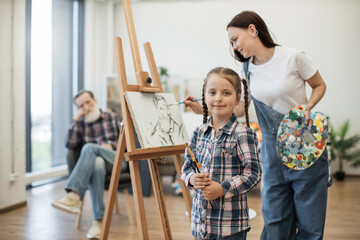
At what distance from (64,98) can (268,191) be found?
3.97 meters

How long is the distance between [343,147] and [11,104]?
4308 mm

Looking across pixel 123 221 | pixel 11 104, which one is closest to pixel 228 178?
pixel 123 221

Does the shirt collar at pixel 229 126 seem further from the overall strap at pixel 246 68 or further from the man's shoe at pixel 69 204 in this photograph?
the man's shoe at pixel 69 204

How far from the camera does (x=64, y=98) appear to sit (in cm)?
503

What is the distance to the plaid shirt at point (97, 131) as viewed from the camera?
3068mm

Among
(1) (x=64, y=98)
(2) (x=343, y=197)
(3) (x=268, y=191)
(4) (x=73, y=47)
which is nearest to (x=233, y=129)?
(3) (x=268, y=191)

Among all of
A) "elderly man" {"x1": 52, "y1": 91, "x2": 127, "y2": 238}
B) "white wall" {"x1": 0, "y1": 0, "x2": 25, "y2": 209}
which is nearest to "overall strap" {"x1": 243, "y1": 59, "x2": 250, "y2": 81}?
"elderly man" {"x1": 52, "y1": 91, "x2": 127, "y2": 238}

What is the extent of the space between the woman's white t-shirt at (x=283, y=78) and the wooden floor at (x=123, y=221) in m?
1.29

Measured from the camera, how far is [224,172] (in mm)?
1356

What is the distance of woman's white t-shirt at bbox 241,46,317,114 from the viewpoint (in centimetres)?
156

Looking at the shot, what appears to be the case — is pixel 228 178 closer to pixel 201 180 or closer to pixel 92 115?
pixel 201 180

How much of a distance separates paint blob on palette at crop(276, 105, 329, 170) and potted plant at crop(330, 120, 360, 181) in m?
3.88

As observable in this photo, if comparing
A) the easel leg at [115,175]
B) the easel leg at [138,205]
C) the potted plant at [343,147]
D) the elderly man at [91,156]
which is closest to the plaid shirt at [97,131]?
the elderly man at [91,156]

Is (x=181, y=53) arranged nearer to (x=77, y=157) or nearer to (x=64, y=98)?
(x=64, y=98)
